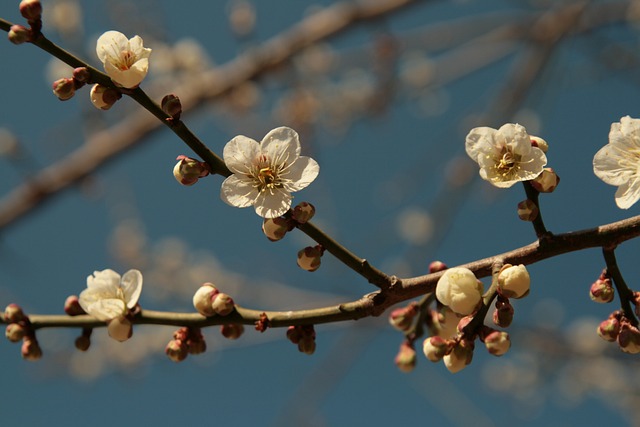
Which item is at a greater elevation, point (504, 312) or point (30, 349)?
point (504, 312)

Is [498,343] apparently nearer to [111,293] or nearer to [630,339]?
[630,339]

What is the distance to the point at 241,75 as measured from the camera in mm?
3334

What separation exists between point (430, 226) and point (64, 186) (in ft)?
6.40

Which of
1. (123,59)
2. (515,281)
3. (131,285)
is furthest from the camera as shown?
(131,285)

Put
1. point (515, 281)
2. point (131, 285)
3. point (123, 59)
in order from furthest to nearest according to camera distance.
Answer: point (131, 285) < point (123, 59) < point (515, 281)

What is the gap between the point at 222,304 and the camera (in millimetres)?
1006

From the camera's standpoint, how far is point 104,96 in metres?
0.99

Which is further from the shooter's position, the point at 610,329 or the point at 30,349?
the point at 30,349

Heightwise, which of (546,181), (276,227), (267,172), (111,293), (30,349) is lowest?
(30,349)

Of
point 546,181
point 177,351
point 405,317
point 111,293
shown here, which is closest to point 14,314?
point 111,293

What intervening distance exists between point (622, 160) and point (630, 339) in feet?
1.02

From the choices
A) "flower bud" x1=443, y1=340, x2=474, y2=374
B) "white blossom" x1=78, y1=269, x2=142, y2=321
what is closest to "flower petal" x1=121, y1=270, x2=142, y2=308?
"white blossom" x1=78, y1=269, x2=142, y2=321

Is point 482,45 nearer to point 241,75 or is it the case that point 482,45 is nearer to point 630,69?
point 630,69

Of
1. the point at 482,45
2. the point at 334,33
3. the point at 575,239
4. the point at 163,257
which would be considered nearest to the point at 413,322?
the point at 575,239
